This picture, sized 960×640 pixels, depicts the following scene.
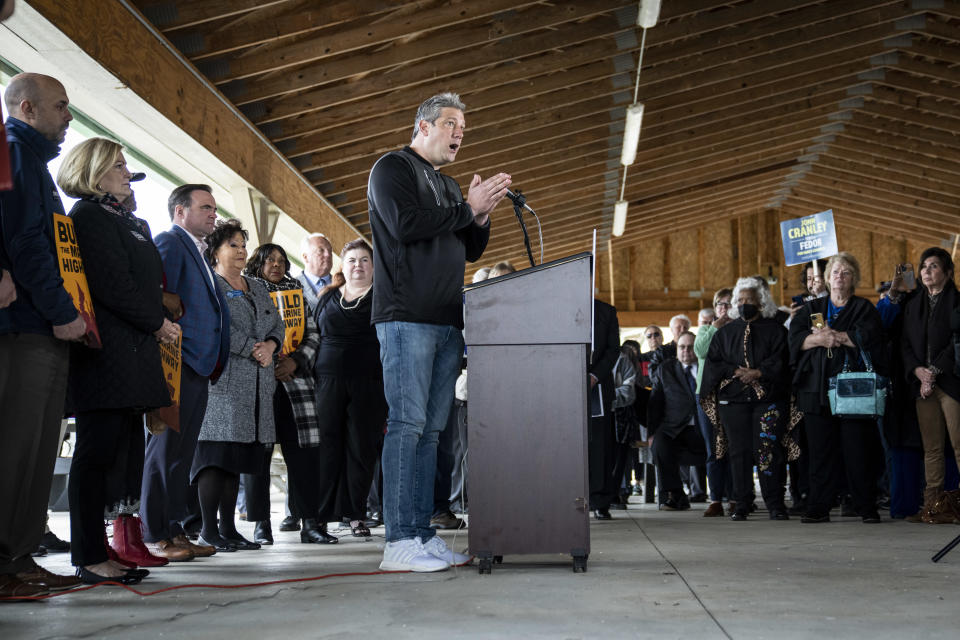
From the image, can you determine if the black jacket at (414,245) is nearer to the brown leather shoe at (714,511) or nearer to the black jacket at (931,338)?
the black jacket at (931,338)

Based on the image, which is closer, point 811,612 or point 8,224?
point 811,612

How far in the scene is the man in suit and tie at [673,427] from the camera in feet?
22.2

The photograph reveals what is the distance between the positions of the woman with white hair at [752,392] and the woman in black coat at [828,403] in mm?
170

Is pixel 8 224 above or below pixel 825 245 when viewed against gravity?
below

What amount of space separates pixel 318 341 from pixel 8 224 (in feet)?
6.89

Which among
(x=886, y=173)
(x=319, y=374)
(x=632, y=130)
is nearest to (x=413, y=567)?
(x=319, y=374)

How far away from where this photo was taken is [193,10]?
5.42 metres

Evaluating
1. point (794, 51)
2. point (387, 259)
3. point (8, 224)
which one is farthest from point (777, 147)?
point (8, 224)

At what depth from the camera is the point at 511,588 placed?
246 centimetres

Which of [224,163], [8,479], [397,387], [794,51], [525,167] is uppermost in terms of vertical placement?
[794,51]

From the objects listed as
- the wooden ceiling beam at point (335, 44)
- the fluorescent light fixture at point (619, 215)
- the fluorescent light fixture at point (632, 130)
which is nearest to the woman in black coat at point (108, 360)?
the wooden ceiling beam at point (335, 44)

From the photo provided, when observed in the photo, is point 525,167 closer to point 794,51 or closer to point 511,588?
point 794,51

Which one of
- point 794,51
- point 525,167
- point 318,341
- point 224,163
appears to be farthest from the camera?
point 525,167

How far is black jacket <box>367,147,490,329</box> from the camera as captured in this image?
2.89m
